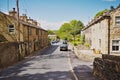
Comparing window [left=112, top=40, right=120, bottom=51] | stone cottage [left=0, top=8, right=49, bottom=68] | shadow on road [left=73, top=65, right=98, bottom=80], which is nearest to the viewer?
shadow on road [left=73, top=65, right=98, bottom=80]

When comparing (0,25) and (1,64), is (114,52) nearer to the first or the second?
(1,64)

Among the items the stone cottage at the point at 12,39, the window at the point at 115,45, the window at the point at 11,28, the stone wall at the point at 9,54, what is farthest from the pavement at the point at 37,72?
the window at the point at 11,28

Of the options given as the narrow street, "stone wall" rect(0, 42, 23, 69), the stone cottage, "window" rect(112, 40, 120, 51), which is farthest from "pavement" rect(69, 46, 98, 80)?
the stone cottage

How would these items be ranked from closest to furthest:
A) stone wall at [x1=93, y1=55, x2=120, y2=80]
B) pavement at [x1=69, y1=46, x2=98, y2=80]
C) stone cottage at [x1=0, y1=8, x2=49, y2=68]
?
stone wall at [x1=93, y1=55, x2=120, y2=80] < pavement at [x1=69, y1=46, x2=98, y2=80] < stone cottage at [x1=0, y1=8, x2=49, y2=68]

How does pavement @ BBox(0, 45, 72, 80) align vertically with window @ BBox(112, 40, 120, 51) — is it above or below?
below

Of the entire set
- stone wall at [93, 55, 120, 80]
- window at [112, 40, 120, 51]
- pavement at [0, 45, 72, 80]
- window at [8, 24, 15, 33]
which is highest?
window at [8, 24, 15, 33]

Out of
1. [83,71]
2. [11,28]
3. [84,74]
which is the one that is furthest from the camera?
[11,28]

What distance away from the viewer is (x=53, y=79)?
13258mm

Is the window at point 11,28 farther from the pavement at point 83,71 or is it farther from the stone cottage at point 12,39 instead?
the pavement at point 83,71

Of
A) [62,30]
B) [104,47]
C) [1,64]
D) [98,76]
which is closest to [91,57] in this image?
[104,47]

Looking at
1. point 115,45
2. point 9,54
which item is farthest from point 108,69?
point 115,45

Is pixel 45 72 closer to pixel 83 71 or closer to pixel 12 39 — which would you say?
pixel 83 71

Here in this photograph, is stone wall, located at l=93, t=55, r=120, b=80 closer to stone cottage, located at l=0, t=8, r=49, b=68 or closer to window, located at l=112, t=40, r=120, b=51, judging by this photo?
window, located at l=112, t=40, r=120, b=51

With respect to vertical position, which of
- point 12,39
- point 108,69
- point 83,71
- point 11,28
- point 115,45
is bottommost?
point 83,71
